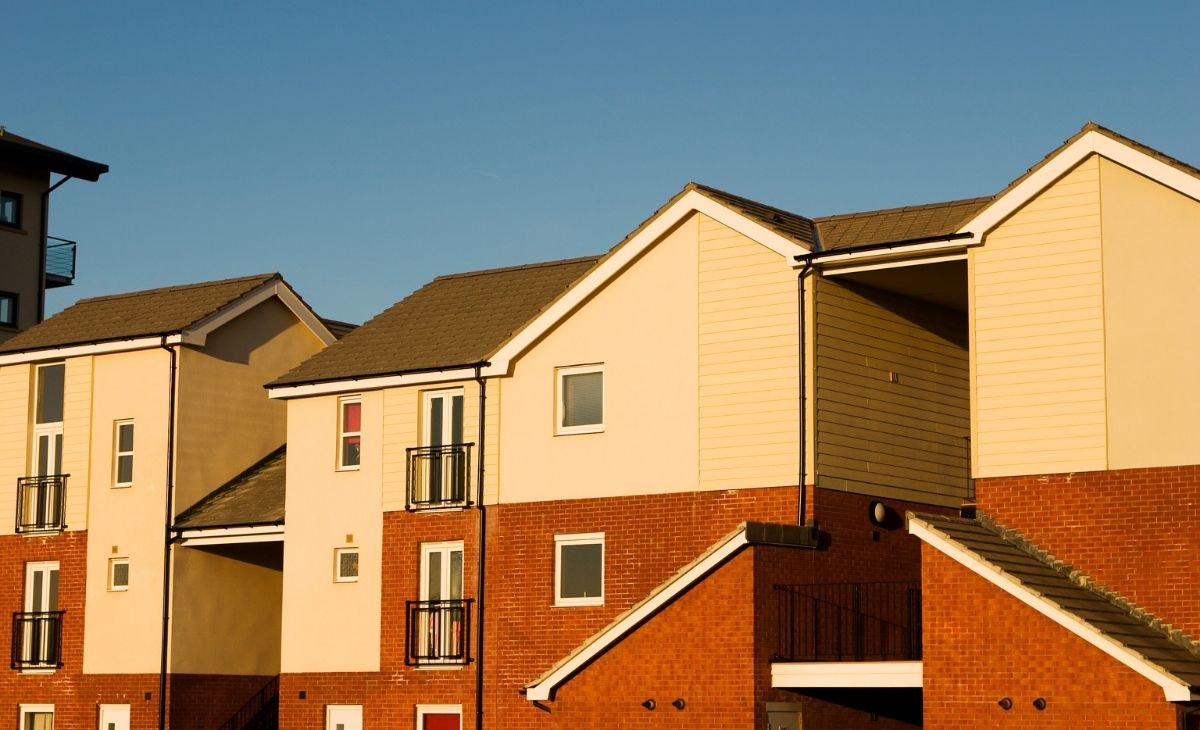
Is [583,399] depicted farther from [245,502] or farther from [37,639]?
[37,639]

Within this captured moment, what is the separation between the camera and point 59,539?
34.3 meters

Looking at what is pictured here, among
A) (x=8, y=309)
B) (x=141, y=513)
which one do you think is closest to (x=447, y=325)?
(x=141, y=513)

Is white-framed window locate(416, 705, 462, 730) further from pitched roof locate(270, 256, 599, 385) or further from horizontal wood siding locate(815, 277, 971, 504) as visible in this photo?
horizontal wood siding locate(815, 277, 971, 504)

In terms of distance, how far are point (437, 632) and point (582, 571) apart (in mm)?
2964

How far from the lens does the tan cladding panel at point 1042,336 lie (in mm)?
22797

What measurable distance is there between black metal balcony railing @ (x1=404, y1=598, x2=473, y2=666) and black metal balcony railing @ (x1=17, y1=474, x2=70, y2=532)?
27.4 feet

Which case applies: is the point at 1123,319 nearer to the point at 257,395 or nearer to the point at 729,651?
the point at 729,651

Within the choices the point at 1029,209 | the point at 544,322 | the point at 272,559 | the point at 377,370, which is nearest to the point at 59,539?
the point at 272,559

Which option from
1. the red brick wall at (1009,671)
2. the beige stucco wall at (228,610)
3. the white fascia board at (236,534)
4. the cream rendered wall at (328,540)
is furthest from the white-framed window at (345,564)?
the red brick wall at (1009,671)

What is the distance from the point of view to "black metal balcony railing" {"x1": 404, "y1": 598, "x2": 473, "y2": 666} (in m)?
29.1

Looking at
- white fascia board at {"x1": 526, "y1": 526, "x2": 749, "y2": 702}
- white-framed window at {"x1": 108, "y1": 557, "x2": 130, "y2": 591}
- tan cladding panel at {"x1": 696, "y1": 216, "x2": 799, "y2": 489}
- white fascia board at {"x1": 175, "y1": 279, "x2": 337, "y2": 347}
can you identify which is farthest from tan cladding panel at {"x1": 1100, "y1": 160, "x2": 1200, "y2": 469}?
white-framed window at {"x1": 108, "y1": 557, "x2": 130, "y2": 591}

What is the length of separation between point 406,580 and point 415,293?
6.51m

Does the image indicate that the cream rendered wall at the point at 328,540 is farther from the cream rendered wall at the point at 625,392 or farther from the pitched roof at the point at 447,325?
the cream rendered wall at the point at 625,392

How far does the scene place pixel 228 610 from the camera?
33.8 metres
